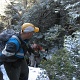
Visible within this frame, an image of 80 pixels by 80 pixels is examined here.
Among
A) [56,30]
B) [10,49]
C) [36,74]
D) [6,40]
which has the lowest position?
[36,74]

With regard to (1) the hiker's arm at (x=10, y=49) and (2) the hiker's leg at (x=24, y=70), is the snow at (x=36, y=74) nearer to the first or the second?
(2) the hiker's leg at (x=24, y=70)

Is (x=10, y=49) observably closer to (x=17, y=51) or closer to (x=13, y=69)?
(x=17, y=51)

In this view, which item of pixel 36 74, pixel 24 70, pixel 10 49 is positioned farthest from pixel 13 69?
pixel 36 74

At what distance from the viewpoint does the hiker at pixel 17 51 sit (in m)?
3.76

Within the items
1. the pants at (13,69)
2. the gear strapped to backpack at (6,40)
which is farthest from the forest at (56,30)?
the gear strapped to backpack at (6,40)

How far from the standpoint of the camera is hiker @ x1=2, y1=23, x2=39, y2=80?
376cm

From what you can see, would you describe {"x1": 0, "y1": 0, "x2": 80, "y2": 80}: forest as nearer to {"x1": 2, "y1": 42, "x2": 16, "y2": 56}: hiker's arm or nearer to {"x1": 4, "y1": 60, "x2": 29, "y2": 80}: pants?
{"x1": 4, "y1": 60, "x2": 29, "y2": 80}: pants

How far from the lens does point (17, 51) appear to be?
387 cm

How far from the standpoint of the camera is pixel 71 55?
405cm

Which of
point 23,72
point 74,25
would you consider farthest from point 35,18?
point 23,72

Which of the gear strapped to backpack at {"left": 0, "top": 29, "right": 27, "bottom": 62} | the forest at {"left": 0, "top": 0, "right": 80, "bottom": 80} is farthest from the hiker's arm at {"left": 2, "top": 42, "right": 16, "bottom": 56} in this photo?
the forest at {"left": 0, "top": 0, "right": 80, "bottom": 80}

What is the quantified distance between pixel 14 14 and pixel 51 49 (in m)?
5.26

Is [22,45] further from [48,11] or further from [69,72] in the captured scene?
[48,11]

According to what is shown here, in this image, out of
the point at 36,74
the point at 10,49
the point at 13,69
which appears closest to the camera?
the point at 10,49
